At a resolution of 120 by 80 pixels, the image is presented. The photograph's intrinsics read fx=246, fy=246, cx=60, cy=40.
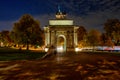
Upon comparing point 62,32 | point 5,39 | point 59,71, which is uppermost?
point 5,39

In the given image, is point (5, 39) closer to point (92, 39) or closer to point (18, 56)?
point (92, 39)

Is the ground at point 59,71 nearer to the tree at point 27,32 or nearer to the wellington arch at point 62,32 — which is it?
the tree at point 27,32

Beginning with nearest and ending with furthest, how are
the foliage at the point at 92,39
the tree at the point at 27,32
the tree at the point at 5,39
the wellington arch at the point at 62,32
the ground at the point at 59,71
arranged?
the ground at the point at 59,71, the tree at the point at 27,32, the wellington arch at the point at 62,32, the foliage at the point at 92,39, the tree at the point at 5,39

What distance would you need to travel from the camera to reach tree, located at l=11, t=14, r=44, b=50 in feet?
222

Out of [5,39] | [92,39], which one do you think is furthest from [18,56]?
[5,39]

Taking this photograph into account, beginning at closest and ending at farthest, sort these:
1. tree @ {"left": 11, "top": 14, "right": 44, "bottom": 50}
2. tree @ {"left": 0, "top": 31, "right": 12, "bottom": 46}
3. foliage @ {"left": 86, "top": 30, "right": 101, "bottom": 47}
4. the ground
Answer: the ground, tree @ {"left": 11, "top": 14, "right": 44, "bottom": 50}, foliage @ {"left": 86, "top": 30, "right": 101, "bottom": 47}, tree @ {"left": 0, "top": 31, "right": 12, "bottom": 46}

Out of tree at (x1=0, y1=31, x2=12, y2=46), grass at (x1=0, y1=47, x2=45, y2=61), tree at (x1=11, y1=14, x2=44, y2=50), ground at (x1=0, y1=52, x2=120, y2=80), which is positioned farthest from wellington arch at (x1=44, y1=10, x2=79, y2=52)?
ground at (x1=0, y1=52, x2=120, y2=80)

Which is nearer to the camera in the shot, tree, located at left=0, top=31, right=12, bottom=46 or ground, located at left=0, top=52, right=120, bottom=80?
ground, located at left=0, top=52, right=120, bottom=80

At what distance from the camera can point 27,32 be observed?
6775 centimetres

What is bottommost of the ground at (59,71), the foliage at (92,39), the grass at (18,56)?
the ground at (59,71)

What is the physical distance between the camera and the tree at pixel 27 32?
67625 millimetres

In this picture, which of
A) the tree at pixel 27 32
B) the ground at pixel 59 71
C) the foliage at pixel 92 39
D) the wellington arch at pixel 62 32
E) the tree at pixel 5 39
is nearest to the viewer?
the ground at pixel 59 71

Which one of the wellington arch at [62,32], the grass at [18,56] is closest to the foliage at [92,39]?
the wellington arch at [62,32]

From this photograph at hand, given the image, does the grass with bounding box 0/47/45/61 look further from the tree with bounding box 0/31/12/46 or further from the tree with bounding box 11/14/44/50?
the tree with bounding box 0/31/12/46
